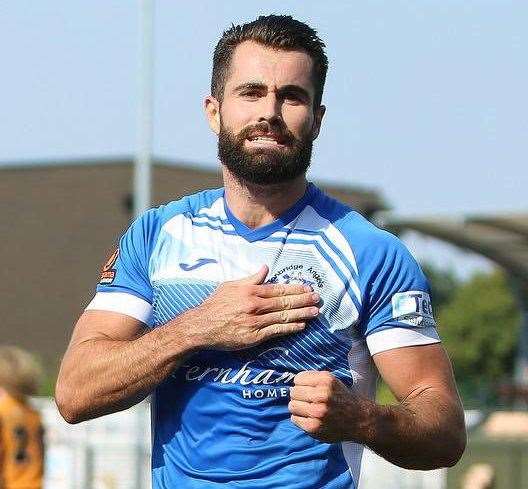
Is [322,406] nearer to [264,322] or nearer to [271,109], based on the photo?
[264,322]

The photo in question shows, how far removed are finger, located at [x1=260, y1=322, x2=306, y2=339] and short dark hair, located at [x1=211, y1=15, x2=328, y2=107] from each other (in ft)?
1.96

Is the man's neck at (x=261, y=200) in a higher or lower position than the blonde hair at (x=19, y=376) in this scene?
higher

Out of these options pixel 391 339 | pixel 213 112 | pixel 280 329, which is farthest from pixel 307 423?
pixel 213 112

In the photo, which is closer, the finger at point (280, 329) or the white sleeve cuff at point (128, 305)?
the finger at point (280, 329)

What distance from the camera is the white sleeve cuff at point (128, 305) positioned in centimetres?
426

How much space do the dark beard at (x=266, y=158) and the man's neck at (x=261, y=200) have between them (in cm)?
5

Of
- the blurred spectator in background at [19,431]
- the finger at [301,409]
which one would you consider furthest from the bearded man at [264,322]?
the blurred spectator in background at [19,431]

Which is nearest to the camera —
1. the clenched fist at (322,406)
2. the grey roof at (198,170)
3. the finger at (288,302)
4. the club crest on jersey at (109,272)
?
the clenched fist at (322,406)

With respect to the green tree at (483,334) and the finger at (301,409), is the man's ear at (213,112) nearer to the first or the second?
the finger at (301,409)

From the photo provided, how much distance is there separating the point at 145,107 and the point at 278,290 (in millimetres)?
14677

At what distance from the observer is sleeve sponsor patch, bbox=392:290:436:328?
412cm

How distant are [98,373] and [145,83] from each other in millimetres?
14864

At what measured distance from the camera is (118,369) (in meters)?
4.04

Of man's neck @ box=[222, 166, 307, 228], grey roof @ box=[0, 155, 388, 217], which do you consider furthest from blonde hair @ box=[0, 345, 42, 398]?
grey roof @ box=[0, 155, 388, 217]
